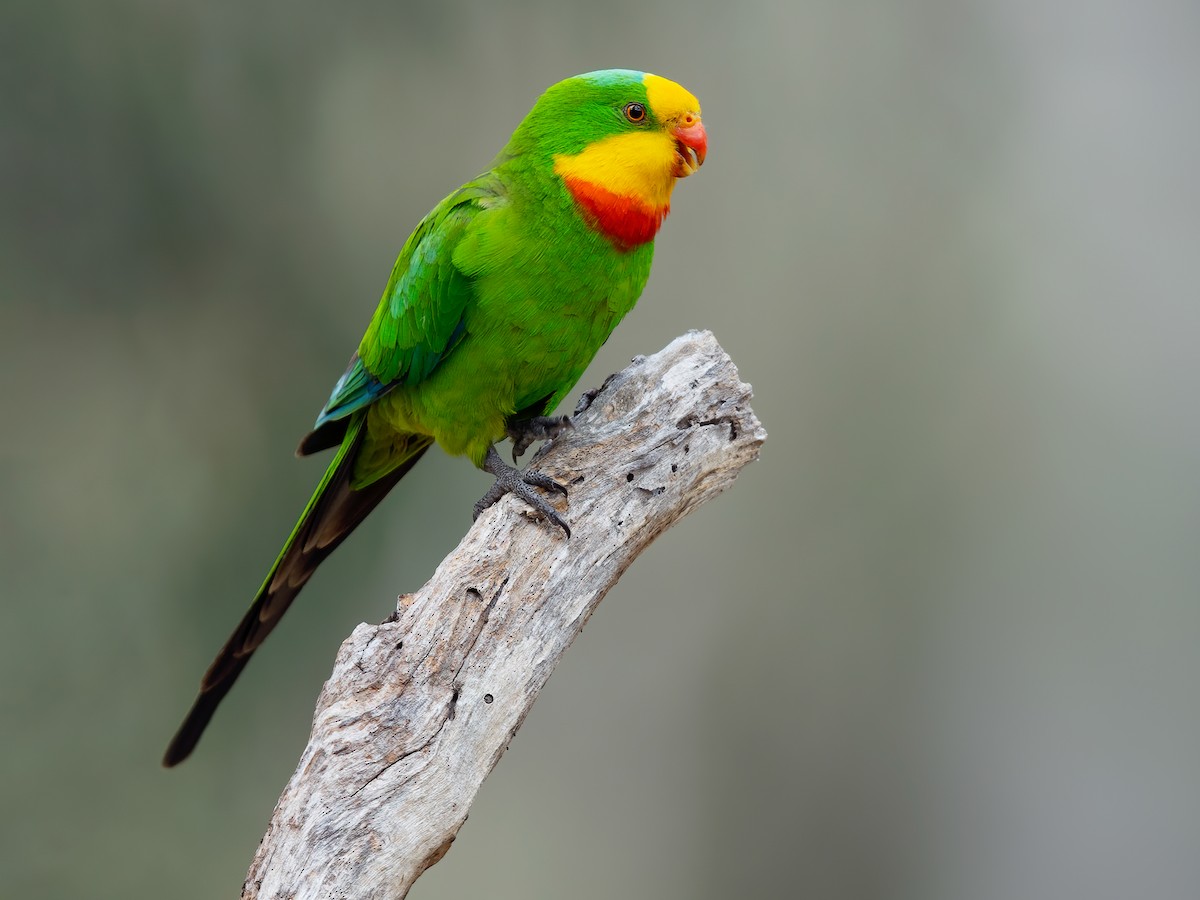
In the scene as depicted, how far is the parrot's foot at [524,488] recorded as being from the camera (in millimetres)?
2444

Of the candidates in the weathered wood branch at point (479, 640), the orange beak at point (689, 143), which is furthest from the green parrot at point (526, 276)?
the weathered wood branch at point (479, 640)

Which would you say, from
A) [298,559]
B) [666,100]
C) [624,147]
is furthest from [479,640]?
[666,100]

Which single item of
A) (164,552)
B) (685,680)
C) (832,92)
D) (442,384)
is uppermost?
(832,92)

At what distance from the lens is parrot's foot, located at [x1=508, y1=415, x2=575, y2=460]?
2.98 metres

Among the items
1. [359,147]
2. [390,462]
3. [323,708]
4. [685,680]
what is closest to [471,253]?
[390,462]

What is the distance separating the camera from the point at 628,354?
4.81 m

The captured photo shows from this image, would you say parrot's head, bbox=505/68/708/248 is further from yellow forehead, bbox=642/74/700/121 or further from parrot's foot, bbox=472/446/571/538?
parrot's foot, bbox=472/446/571/538

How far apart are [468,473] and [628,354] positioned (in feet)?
3.11

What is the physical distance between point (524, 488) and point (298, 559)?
95 centimetres

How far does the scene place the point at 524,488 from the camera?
2.51 metres

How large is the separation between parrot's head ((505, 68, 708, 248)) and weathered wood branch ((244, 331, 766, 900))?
0.40 metres

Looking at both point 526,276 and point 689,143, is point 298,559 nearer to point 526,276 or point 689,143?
point 526,276

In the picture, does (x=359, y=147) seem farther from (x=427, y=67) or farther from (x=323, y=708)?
(x=323, y=708)

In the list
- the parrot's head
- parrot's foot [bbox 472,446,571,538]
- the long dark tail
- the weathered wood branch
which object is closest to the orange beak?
the parrot's head
